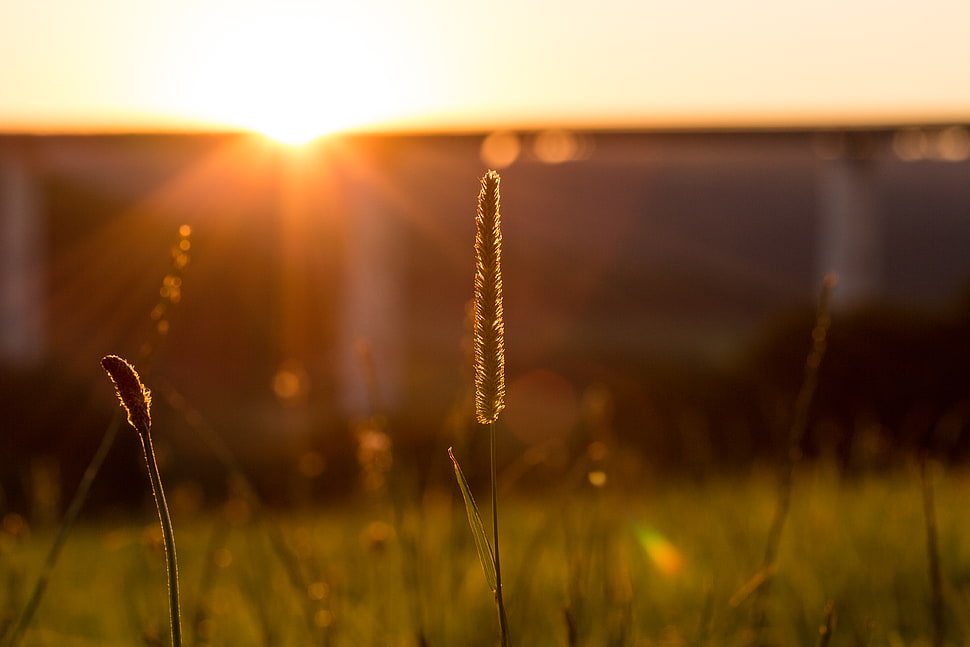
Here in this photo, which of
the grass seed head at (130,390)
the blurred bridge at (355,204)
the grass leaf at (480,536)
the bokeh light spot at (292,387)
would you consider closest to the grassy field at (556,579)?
the grass leaf at (480,536)

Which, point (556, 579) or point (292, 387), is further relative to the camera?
point (556, 579)

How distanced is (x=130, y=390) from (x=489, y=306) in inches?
10.4

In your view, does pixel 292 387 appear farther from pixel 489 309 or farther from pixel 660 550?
pixel 660 550

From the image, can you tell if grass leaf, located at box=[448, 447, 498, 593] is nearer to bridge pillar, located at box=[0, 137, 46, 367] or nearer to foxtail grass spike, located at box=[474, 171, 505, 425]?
foxtail grass spike, located at box=[474, 171, 505, 425]

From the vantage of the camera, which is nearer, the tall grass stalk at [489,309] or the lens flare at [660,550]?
the tall grass stalk at [489,309]

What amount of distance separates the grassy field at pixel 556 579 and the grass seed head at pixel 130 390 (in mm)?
464

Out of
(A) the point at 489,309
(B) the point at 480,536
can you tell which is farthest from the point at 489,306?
(B) the point at 480,536

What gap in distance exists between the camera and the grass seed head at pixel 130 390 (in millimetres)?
647

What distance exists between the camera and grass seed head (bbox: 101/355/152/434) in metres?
0.65

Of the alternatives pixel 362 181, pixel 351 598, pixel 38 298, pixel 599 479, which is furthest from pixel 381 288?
pixel 599 479

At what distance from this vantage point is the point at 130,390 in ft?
2.12

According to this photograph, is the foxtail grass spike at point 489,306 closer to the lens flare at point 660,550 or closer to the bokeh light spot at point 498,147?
the lens flare at point 660,550

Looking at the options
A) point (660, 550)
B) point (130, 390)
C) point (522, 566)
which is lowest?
point (660, 550)

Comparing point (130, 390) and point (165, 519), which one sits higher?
point (130, 390)
